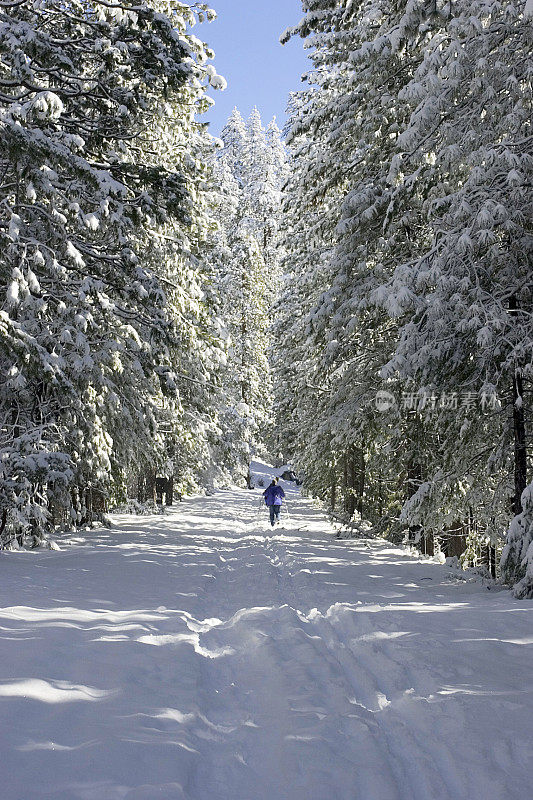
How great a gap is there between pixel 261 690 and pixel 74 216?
28.6 feet

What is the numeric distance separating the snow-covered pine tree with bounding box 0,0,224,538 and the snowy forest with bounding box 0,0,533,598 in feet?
0.16

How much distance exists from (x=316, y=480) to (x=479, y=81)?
15482mm

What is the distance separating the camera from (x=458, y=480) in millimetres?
10555

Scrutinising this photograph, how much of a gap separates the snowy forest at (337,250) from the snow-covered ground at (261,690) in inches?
81.7

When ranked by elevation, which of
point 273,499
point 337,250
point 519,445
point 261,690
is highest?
point 337,250

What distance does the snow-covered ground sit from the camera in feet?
11.3

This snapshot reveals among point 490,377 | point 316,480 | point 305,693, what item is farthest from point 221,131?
point 305,693

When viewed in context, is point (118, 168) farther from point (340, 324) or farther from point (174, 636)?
point (174, 636)

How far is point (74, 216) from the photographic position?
34.6ft
